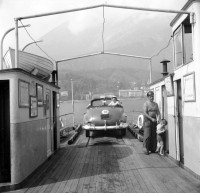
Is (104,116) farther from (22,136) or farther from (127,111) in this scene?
(127,111)

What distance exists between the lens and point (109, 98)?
14656 mm

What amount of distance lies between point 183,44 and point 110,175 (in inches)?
142

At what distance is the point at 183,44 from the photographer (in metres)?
6.56

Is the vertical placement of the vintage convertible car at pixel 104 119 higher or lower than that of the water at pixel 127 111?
higher

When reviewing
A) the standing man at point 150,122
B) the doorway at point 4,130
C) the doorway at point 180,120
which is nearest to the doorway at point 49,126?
the doorway at point 4,130

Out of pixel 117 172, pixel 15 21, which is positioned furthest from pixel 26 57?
pixel 117 172

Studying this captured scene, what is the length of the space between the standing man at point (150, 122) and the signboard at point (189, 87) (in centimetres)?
221

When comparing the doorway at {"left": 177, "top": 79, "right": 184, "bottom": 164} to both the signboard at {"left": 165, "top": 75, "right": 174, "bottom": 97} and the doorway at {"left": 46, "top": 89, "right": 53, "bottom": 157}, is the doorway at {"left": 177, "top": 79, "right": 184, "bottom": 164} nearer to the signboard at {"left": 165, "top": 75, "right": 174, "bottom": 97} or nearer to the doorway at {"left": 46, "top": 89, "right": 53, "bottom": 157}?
the signboard at {"left": 165, "top": 75, "right": 174, "bottom": 97}

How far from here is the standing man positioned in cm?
846

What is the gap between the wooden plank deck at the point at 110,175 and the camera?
5.40m

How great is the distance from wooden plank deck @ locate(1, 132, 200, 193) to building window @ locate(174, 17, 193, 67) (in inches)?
106

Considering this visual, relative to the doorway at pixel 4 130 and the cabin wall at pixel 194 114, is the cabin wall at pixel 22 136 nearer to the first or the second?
the doorway at pixel 4 130

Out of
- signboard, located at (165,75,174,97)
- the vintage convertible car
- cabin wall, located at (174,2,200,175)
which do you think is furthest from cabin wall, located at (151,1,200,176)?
the vintage convertible car

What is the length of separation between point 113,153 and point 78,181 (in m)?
3.30
